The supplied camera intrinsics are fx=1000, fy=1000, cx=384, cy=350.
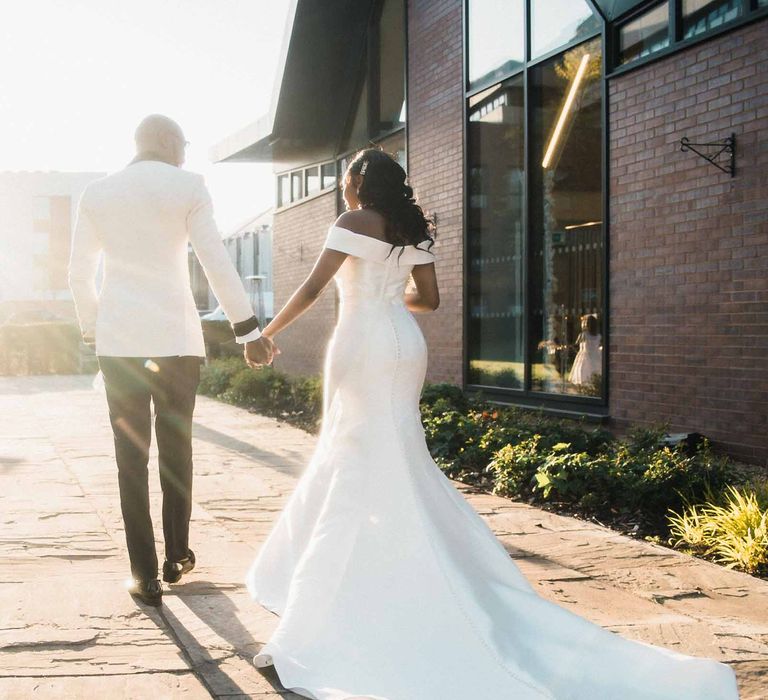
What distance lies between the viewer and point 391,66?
44.7 feet

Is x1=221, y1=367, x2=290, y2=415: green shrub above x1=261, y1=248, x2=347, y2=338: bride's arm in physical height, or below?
below

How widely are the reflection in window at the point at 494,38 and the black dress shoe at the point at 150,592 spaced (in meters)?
7.57

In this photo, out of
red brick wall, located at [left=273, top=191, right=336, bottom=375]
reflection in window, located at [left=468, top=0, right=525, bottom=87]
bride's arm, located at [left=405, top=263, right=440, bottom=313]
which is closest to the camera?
bride's arm, located at [left=405, top=263, right=440, bottom=313]

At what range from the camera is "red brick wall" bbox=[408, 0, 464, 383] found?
11.4 m

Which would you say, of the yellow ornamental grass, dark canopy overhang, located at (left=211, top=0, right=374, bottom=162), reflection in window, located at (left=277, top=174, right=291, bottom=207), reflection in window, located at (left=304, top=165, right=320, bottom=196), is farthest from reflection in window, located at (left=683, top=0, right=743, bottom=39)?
reflection in window, located at (left=277, top=174, right=291, bottom=207)

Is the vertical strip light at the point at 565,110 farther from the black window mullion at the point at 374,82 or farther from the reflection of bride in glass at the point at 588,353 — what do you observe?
the black window mullion at the point at 374,82

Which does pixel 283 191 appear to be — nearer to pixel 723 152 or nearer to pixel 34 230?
pixel 723 152

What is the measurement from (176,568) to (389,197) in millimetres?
1910

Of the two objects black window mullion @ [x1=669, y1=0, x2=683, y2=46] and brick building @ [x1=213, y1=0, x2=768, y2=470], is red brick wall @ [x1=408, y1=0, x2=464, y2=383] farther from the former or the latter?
black window mullion @ [x1=669, y1=0, x2=683, y2=46]

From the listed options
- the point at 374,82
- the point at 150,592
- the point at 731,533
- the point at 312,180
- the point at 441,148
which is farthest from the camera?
the point at 312,180

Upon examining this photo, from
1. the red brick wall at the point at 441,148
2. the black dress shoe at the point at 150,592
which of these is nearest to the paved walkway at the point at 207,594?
→ the black dress shoe at the point at 150,592

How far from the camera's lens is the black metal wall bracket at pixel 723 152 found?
23.8 feet

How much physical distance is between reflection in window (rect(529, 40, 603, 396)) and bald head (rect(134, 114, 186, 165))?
5.34m

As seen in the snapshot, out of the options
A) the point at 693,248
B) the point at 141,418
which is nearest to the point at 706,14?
the point at 693,248
